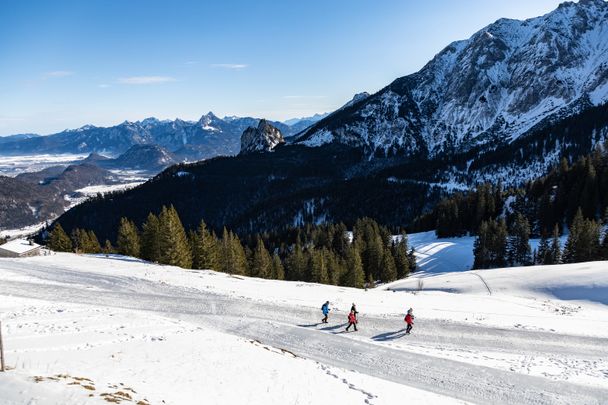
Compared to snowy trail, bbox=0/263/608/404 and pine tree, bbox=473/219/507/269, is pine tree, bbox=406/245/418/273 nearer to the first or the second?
pine tree, bbox=473/219/507/269

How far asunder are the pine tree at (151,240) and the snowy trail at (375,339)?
818 inches

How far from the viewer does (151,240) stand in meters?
68.0

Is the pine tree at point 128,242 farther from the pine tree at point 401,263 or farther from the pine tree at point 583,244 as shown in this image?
the pine tree at point 583,244

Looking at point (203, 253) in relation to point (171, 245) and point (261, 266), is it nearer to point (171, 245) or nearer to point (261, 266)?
point (171, 245)

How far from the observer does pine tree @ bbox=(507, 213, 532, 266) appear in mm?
92188

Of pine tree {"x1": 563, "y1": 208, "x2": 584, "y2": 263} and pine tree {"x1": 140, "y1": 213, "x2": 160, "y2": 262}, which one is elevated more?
pine tree {"x1": 140, "y1": 213, "x2": 160, "y2": 262}

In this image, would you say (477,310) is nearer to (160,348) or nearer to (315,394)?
(315,394)

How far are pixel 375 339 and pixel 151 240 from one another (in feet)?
164

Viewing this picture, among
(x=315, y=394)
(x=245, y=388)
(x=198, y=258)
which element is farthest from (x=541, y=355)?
(x=198, y=258)

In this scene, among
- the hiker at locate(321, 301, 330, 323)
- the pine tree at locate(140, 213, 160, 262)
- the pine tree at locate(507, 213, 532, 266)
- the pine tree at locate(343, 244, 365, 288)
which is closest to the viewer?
the hiker at locate(321, 301, 330, 323)

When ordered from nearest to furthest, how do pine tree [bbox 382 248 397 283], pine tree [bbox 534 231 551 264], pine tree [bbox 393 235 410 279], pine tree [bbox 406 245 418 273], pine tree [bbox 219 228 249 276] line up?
pine tree [bbox 219 228 249 276], pine tree [bbox 534 231 551 264], pine tree [bbox 382 248 397 283], pine tree [bbox 393 235 410 279], pine tree [bbox 406 245 418 273]

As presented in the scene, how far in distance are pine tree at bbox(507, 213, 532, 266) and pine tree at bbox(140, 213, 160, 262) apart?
79.6m

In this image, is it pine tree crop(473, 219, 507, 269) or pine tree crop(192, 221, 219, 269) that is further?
pine tree crop(473, 219, 507, 269)

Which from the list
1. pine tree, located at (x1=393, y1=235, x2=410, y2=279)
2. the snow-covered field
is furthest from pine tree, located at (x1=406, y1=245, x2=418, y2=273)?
pine tree, located at (x1=393, y1=235, x2=410, y2=279)
